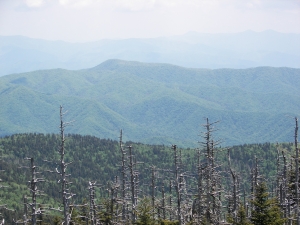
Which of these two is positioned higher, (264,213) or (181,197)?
(264,213)

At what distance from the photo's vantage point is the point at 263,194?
37562 millimetres

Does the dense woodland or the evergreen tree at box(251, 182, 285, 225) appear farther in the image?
the evergreen tree at box(251, 182, 285, 225)

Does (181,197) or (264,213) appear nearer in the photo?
(264,213)

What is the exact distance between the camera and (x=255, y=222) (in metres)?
37.9

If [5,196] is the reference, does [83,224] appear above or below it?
above

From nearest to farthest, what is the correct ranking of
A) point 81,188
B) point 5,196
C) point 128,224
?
point 128,224, point 5,196, point 81,188

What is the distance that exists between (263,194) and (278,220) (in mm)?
2368

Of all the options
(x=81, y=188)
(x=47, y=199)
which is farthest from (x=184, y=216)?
(x=81, y=188)

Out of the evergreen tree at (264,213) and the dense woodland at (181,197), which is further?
the evergreen tree at (264,213)

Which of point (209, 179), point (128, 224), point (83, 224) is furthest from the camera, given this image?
point (83, 224)

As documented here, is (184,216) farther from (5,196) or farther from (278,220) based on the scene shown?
(5,196)

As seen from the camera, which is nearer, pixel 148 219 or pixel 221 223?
pixel 221 223

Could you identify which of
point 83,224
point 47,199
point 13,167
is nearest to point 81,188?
point 47,199

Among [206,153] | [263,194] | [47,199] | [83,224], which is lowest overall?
[47,199]
